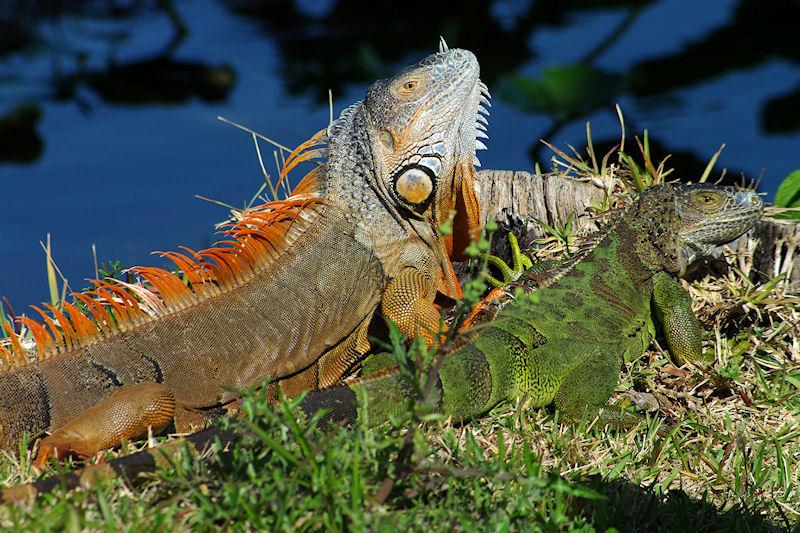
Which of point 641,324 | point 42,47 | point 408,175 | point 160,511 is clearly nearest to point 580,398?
point 641,324

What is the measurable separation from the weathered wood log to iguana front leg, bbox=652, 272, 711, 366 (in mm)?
617

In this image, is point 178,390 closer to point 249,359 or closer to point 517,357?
point 249,359

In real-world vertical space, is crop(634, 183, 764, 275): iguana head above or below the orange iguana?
below

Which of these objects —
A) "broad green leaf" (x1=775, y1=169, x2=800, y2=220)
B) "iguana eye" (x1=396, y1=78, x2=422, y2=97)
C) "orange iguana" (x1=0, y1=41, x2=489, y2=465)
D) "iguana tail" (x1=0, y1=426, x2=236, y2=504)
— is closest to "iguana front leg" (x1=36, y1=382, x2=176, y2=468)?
"orange iguana" (x1=0, y1=41, x2=489, y2=465)

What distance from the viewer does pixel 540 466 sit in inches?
122

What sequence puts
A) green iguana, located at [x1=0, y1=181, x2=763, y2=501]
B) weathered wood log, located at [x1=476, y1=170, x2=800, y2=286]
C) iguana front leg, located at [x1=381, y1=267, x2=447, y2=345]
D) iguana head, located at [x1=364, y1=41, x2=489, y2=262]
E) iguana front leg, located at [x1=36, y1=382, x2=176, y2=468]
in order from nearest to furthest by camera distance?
1. iguana front leg, located at [x1=36, y1=382, x2=176, y2=468]
2. green iguana, located at [x1=0, y1=181, x2=763, y2=501]
3. iguana front leg, located at [x1=381, y1=267, x2=447, y2=345]
4. iguana head, located at [x1=364, y1=41, x2=489, y2=262]
5. weathered wood log, located at [x1=476, y1=170, x2=800, y2=286]

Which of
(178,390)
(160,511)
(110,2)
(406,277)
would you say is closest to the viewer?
(160,511)

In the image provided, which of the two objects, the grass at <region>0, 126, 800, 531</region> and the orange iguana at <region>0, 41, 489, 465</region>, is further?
the orange iguana at <region>0, 41, 489, 465</region>

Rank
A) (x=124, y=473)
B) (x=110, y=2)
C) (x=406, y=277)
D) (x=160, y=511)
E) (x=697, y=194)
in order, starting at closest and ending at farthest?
(x=160, y=511), (x=124, y=473), (x=406, y=277), (x=697, y=194), (x=110, y=2)

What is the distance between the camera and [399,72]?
4.14 meters

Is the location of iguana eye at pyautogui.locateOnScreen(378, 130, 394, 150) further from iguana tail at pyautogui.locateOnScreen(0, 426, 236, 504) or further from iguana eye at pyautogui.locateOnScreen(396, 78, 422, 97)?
iguana tail at pyautogui.locateOnScreen(0, 426, 236, 504)

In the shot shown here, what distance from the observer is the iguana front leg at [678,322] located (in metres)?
4.12

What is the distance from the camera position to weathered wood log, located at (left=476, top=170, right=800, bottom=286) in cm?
475

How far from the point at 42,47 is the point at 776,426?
9.74m
